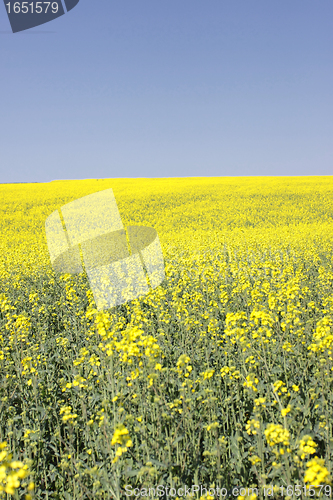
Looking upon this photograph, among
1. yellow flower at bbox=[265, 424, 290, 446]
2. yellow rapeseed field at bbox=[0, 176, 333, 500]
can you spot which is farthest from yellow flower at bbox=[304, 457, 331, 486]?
yellow flower at bbox=[265, 424, 290, 446]

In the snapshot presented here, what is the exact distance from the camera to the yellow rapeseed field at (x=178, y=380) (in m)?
2.52

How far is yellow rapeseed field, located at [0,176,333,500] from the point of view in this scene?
252 cm

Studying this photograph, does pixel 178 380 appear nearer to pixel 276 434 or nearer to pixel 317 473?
pixel 276 434

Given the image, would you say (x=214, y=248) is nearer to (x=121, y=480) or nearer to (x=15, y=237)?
(x=121, y=480)

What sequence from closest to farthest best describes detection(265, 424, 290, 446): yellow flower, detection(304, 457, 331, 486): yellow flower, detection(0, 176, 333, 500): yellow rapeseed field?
detection(304, 457, 331, 486): yellow flower, detection(265, 424, 290, 446): yellow flower, detection(0, 176, 333, 500): yellow rapeseed field

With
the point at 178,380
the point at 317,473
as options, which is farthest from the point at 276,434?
the point at 178,380

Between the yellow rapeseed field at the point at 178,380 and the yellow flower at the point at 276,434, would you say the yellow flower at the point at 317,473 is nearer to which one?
the yellow rapeseed field at the point at 178,380

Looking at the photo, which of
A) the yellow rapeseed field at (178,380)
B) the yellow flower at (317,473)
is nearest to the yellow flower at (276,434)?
the yellow rapeseed field at (178,380)

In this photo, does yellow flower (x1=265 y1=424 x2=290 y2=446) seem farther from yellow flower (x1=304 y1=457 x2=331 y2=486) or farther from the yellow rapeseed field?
yellow flower (x1=304 y1=457 x2=331 y2=486)

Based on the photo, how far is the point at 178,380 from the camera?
373 centimetres

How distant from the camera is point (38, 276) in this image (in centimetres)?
1006

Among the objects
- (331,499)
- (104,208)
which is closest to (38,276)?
(331,499)

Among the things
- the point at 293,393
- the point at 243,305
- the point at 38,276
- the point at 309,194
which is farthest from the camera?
the point at 309,194

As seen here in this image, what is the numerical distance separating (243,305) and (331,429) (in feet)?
11.6
